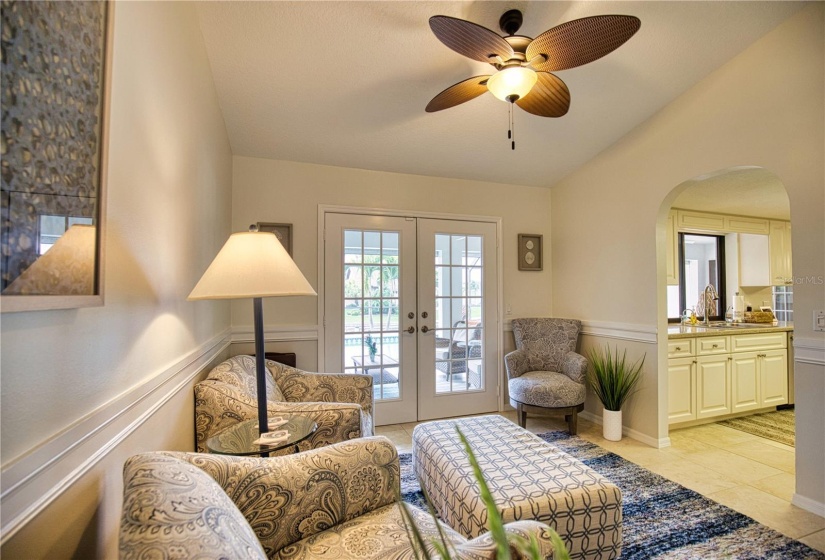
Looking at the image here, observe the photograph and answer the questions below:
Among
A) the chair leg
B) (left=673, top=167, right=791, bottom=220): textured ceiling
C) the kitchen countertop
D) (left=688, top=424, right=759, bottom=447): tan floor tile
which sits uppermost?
(left=673, top=167, right=791, bottom=220): textured ceiling

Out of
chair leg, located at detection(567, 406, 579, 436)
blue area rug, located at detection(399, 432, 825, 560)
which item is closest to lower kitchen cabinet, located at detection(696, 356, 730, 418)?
chair leg, located at detection(567, 406, 579, 436)

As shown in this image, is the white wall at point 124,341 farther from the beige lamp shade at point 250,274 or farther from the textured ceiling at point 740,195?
the textured ceiling at point 740,195

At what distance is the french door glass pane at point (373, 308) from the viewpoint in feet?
10.8

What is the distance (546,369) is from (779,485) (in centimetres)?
161

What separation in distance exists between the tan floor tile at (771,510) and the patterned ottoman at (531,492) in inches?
42.7

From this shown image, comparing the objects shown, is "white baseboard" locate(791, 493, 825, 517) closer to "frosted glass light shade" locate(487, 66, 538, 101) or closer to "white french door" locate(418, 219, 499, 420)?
"white french door" locate(418, 219, 499, 420)

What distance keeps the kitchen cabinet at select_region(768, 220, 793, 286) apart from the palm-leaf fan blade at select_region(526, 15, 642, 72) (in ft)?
13.9

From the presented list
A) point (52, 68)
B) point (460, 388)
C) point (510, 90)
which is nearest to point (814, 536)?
point (460, 388)

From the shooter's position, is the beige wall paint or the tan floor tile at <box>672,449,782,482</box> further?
the tan floor tile at <box>672,449,782,482</box>

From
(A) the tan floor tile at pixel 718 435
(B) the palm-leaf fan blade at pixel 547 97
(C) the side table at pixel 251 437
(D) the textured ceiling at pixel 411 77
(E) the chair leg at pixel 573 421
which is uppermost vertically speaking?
(D) the textured ceiling at pixel 411 77

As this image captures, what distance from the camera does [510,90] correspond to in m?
1.76

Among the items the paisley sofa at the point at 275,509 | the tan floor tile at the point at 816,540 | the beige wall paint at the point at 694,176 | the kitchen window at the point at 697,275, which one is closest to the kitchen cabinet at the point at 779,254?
the kitchen window at the point at 697,275

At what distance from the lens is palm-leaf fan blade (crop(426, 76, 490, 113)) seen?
6.17ft

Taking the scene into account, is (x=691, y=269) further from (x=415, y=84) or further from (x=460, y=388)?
(x=415, y=84)
